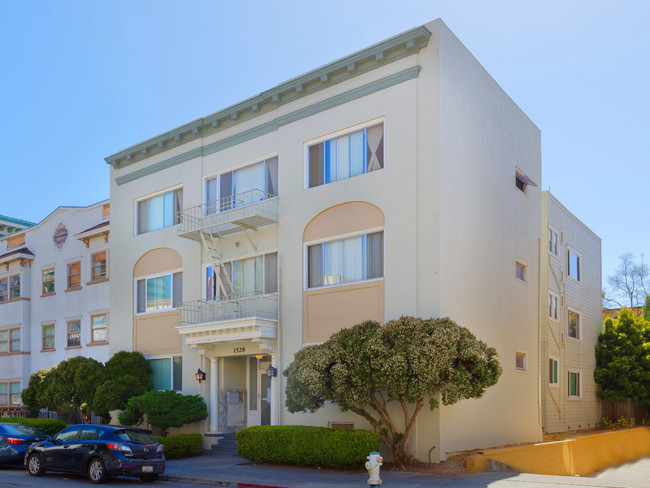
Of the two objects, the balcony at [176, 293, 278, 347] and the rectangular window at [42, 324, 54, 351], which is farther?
the rectangular window at [42, 324, 54, 351]

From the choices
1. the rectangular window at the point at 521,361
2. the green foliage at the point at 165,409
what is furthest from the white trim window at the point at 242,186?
the rectangular window at the point at 521,361

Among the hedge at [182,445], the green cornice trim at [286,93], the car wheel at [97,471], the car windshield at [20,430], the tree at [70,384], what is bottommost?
the hedge at [182,445]

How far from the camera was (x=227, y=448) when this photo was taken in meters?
22.8

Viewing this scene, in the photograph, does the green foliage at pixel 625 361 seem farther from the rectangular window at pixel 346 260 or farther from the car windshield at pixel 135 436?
the car windshield at pixel 135 436

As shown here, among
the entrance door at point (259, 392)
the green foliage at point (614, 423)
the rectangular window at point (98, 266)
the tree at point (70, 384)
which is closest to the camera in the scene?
the entrance door at point (259, 392)

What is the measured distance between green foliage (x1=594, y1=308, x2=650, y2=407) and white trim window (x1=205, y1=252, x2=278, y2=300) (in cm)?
1750

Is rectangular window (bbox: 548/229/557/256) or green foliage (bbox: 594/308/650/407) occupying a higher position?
rectangular window (bbox: 548/229/557/256)

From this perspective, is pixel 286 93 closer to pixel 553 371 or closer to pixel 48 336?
pixel 553 371

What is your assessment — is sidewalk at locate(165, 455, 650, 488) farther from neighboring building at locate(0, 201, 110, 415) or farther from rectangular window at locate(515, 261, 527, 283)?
neighboring building at locate(0, 201, 110, 415)

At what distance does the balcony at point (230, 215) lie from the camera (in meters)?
22.6

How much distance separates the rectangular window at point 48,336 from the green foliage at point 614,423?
86.0ft

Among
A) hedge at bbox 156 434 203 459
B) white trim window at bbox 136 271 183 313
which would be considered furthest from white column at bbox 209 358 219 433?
white trim window at bbox 136 271 183 313

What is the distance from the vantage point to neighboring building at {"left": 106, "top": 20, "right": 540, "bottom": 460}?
1931cm

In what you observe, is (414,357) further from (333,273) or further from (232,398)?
(232,398)
